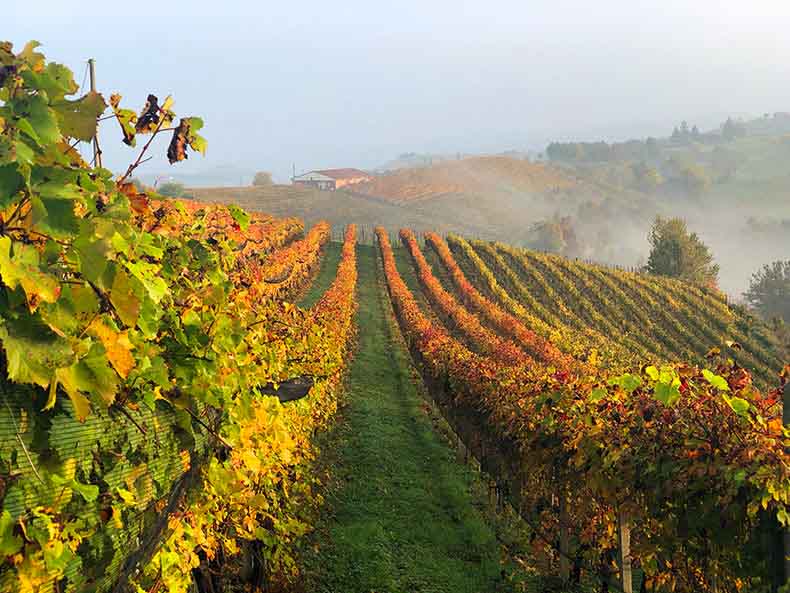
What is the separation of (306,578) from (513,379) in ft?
14.3

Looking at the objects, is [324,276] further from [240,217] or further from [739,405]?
[739,405]

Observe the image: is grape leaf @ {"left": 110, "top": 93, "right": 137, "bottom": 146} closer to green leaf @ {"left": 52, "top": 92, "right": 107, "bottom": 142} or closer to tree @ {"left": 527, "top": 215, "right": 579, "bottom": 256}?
green leaf @ {"left": 52, "top": 92, "right": 107, "bottom": 142}

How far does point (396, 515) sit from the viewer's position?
10266 millimetres

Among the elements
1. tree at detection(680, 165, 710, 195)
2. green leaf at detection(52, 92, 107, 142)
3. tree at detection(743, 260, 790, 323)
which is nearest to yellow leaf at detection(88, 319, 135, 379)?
green leaf at detection(52, 92, 107, 142)

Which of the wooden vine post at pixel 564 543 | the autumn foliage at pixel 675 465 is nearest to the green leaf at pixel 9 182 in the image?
the autumn foliage at pixel 675 465

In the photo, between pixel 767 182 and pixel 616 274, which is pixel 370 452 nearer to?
pixel 616 274

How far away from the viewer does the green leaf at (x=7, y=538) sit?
1767 mm

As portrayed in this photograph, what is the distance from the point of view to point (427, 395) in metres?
20.0

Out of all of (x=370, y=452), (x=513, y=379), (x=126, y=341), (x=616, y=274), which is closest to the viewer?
(x=126, y=341)

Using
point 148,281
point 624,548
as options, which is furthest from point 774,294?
point 148,281

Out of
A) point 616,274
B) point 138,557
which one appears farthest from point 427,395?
point 616,274

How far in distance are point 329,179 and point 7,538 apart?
517ft

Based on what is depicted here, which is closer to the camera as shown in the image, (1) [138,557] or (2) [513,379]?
(1) [138,557]

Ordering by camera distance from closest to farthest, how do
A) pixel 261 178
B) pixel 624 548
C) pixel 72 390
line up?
pixel 72 390 < pixel 624 548 < pixel 261 178
